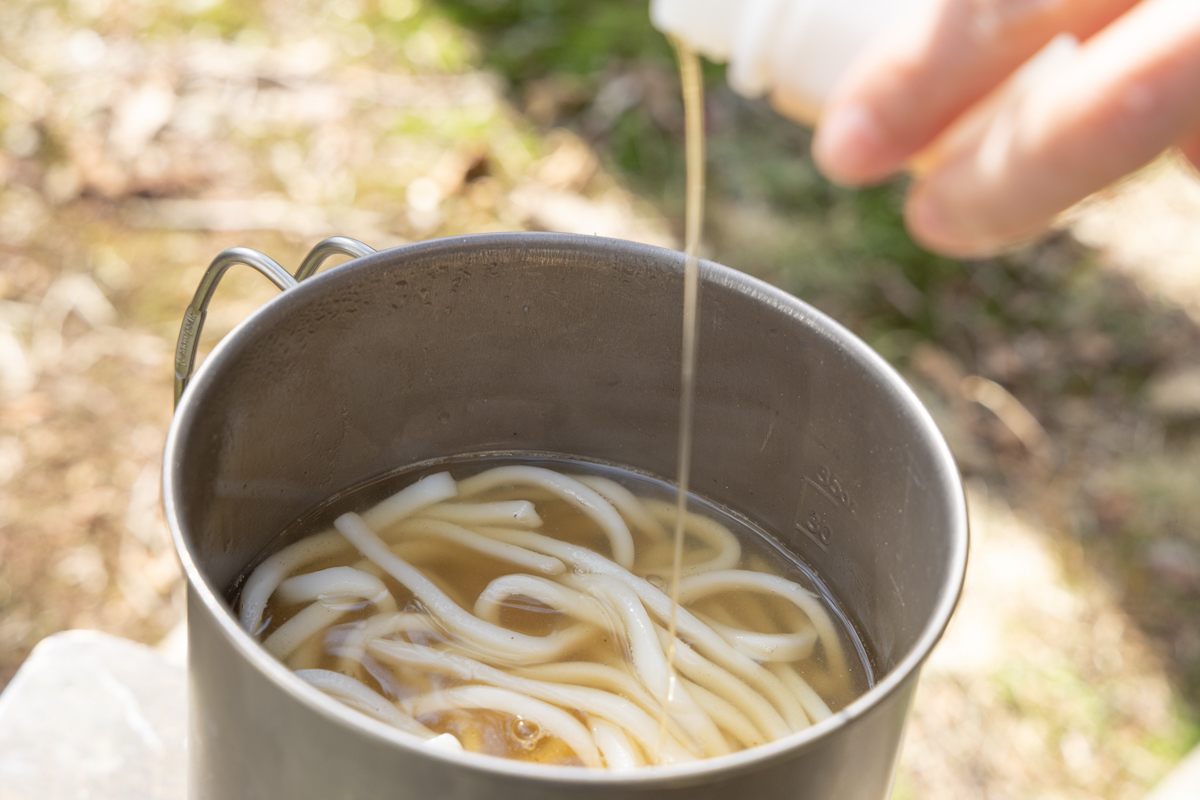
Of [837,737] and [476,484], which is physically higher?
[837,737]

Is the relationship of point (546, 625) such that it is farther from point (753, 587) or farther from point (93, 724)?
point (93, 724)

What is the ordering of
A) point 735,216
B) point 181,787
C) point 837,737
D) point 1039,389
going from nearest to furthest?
point 837,737 → point 181,787 → point 1039,389 → point 735,216

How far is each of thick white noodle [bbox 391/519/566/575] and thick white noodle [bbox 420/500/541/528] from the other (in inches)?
0.5

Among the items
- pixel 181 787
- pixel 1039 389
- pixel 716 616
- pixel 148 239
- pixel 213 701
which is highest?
pixel 213 701

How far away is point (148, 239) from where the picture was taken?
292 cm

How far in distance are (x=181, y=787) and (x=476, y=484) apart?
47 cm

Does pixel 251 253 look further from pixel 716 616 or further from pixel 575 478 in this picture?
pixel 716 616

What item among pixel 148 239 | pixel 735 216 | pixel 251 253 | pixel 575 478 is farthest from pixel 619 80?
pixel 251 253

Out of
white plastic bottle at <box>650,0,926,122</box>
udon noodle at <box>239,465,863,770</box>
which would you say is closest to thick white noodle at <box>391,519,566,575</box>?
udon noodle at <box>239,465,863,770</box>


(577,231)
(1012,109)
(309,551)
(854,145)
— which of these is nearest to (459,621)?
(309,551)

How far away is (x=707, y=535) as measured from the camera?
1.33 meters

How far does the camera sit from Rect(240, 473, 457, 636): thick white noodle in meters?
1.16

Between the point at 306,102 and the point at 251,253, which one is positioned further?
the point at 306,102

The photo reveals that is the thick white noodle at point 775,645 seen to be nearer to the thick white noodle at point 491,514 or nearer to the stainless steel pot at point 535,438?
the stainless steel pot at point 535,438
